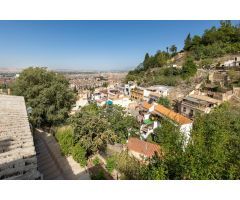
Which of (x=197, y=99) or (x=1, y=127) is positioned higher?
(x=1, y=127)

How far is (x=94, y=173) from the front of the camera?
22.6ft

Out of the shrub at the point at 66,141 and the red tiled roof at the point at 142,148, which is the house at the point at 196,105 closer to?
the red tiled roof at the point at 142,148

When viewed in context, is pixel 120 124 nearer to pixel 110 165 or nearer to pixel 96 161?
pixel 96 161

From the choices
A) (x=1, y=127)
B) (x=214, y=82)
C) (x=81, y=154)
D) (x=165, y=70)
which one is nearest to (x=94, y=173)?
(x=81, y=154)

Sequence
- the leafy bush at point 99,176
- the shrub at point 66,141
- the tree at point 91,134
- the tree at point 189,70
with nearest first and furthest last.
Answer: the leafy bush at point 99,176 < the shrub at point 66,141 < the tree at point 91,134 < the tree at point 189,70

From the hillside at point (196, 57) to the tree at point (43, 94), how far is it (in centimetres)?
1922

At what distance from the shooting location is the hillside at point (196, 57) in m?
27.8

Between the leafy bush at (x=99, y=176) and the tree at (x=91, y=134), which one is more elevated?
the tree at (x=91, y=134)

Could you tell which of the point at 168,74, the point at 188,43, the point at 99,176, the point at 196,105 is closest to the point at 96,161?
the point at 99,176

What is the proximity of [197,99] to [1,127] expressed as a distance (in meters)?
17.1

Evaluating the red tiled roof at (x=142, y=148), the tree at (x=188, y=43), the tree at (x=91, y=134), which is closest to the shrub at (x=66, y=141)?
the tree at (x=91, y=134)

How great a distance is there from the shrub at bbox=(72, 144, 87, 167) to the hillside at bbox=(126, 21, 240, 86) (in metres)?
21.7
